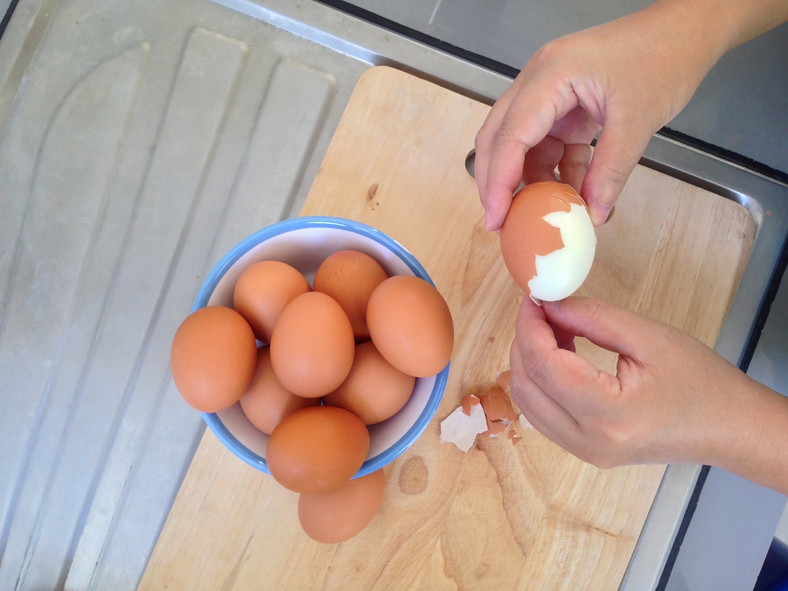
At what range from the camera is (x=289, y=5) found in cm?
92

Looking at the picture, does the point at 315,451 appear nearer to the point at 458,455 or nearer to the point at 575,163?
the point at 458,455

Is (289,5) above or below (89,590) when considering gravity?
above

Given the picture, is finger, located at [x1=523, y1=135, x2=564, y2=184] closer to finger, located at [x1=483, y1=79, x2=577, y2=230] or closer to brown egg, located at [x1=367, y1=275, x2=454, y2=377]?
finger, located at [x1=483, y1=79, x2=577, y2=230]

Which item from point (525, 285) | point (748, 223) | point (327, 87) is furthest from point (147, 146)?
point (748, 223)

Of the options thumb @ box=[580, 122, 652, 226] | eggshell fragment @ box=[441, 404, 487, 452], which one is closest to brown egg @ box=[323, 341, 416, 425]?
eggshell fragment @ box=[441, 404, 487, 452]

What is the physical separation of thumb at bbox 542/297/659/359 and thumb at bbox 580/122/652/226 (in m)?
0.12

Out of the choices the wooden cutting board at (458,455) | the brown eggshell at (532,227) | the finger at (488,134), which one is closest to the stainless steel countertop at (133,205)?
the wooden cutting board at (458,455)

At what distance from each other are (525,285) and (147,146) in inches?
27.5

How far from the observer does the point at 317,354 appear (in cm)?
61

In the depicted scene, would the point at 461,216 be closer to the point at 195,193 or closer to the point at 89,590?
the point at 195,193

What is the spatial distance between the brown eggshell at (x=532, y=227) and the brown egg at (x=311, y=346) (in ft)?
0.71

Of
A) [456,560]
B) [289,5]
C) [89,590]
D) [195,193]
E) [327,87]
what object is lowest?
[89,590]

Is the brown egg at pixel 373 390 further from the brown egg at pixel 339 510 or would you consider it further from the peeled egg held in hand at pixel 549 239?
the peeled egg held in hand at pixel 549 239

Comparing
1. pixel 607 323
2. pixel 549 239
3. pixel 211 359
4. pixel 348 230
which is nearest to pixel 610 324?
pixel 607 323
